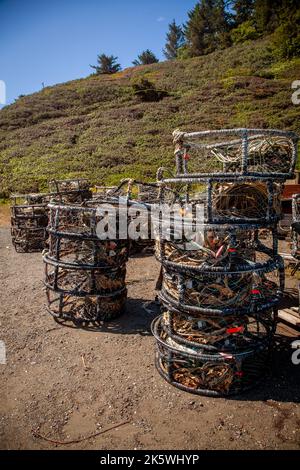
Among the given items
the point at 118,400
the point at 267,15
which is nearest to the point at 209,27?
the point at 267,15

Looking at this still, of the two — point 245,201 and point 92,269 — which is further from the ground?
A: point 245,201

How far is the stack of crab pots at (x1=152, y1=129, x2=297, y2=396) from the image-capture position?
4.73 metres

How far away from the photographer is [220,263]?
481 cm

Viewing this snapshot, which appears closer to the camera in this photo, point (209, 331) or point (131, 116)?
point (209, 331)

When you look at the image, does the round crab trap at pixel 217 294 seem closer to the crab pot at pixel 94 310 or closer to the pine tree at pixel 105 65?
the crab pot at pixel 94 310

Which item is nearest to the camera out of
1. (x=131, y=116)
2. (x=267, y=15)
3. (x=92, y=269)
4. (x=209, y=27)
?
(x=92, y=269)

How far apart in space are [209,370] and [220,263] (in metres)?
1.70

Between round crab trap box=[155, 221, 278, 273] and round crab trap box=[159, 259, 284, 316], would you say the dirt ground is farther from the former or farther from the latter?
round crab trap box=[155, 221, 278, 273]

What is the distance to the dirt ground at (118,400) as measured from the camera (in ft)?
14.6

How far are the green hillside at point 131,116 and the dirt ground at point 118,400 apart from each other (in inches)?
768

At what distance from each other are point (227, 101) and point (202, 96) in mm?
4558

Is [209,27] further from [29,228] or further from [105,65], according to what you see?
[29,228]
